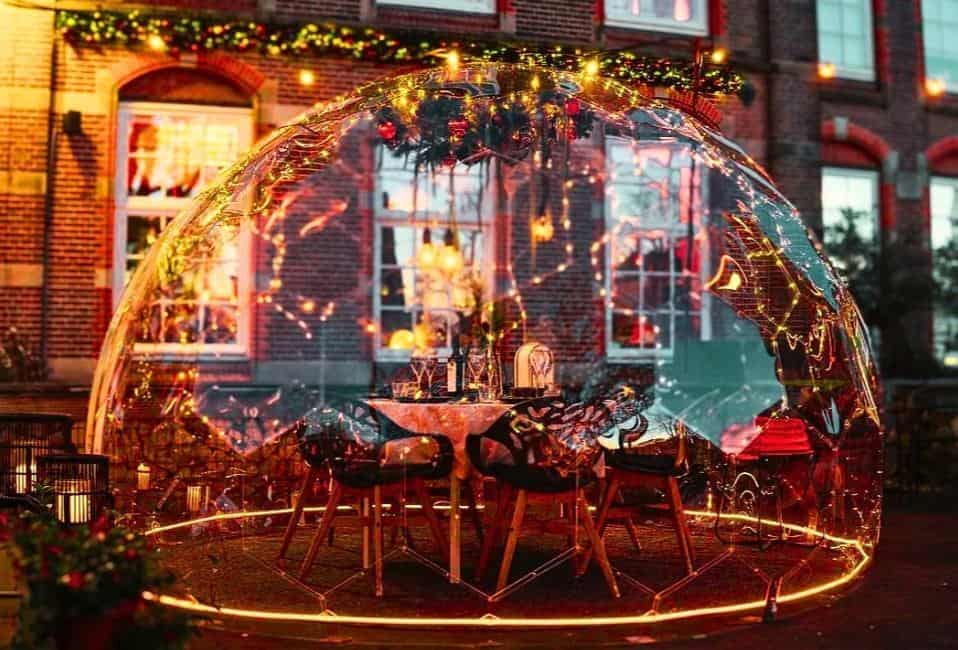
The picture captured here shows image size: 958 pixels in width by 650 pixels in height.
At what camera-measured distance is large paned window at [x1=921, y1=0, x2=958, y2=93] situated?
50.0 ft

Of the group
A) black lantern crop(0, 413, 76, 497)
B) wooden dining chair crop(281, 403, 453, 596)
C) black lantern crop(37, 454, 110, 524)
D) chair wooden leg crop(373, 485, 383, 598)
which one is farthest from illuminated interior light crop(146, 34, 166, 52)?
chair wooden leg crop(373, 485, 383, 598)

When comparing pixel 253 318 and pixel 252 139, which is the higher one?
pixel 252 139

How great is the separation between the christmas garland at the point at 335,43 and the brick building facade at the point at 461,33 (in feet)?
0.46

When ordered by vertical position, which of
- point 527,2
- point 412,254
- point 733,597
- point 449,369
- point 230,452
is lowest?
point 733,597

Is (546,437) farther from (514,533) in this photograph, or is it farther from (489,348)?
(489,348)

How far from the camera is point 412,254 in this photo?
12617mm

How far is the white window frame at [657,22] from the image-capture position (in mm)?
13305

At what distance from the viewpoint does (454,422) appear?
21.3 ft

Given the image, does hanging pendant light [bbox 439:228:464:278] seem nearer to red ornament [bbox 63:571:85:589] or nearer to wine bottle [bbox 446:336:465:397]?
wine bottle [bbox 446:336:465:397]

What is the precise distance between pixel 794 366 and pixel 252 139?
630 cm

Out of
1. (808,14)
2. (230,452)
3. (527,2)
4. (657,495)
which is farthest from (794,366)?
(808,14)

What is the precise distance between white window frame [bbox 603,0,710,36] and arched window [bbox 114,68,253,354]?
175 inches

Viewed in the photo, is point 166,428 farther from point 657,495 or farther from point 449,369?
point 657,495

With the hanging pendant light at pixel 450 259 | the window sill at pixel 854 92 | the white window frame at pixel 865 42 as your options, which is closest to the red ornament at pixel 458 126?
the hanging pendant light at pixel 450 259
